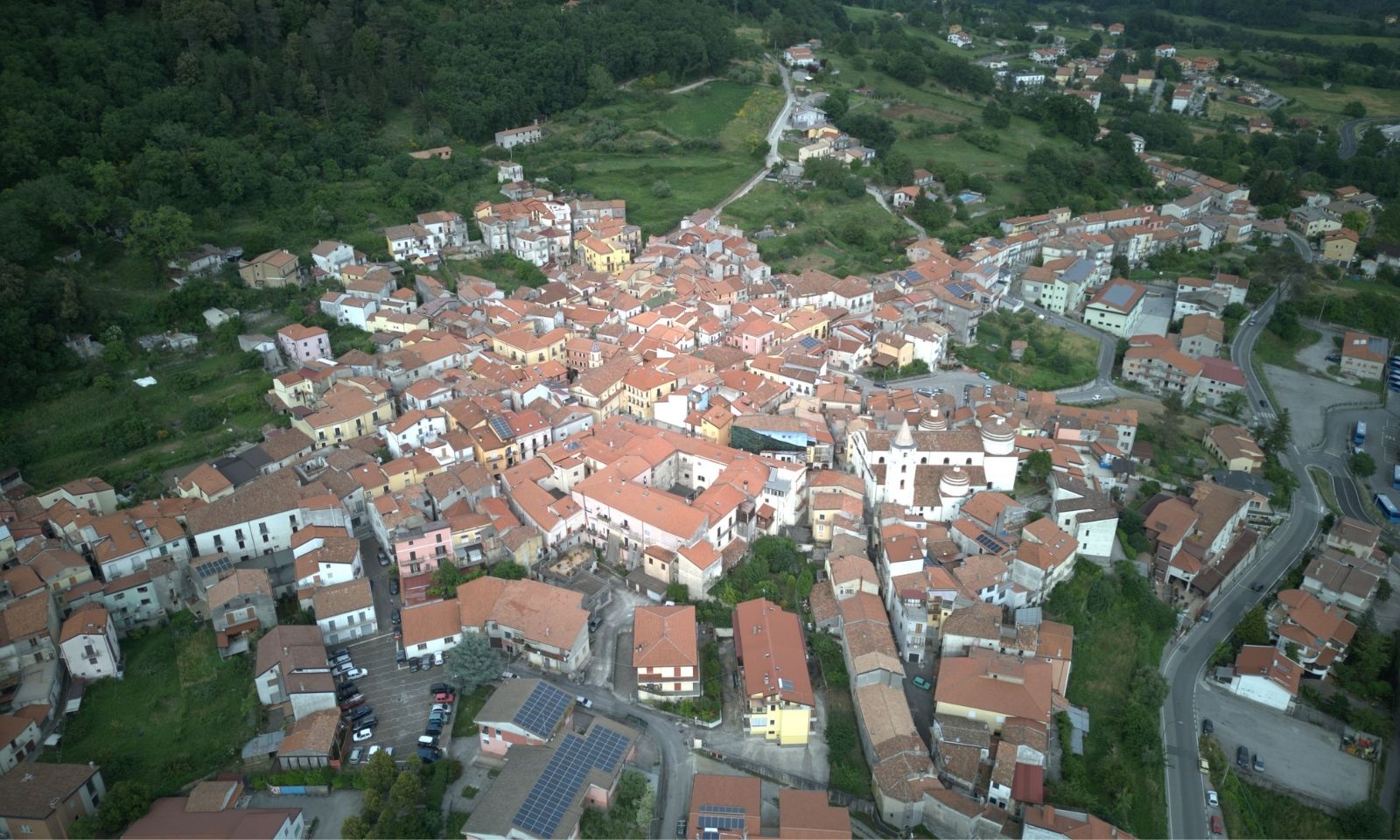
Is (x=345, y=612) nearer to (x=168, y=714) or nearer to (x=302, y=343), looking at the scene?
(x=168, y=714)

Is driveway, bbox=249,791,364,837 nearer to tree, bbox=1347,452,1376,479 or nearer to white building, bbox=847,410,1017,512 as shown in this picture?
white building, bbox=847,410,1017,512

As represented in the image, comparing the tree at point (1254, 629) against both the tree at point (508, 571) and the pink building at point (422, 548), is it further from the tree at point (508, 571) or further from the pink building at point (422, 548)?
the pink building at point (422, 548)

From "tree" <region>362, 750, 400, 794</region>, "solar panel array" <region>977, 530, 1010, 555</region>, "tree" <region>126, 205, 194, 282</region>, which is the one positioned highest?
"tree" <region>126, 205, 194, 282</region>

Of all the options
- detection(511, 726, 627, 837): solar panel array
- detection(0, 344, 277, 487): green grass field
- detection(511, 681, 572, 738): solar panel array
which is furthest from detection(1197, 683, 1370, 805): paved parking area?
detection(0, 344, 277, 487): green grass field

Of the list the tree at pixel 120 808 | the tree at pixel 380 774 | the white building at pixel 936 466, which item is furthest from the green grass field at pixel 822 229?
the tree at pixel 120 808

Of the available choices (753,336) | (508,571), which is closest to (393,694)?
(508,571)

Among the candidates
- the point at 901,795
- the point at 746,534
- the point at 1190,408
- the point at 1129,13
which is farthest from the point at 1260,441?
the point at 1129,13

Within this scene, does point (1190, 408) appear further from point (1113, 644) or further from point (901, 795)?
point (901, 795)
